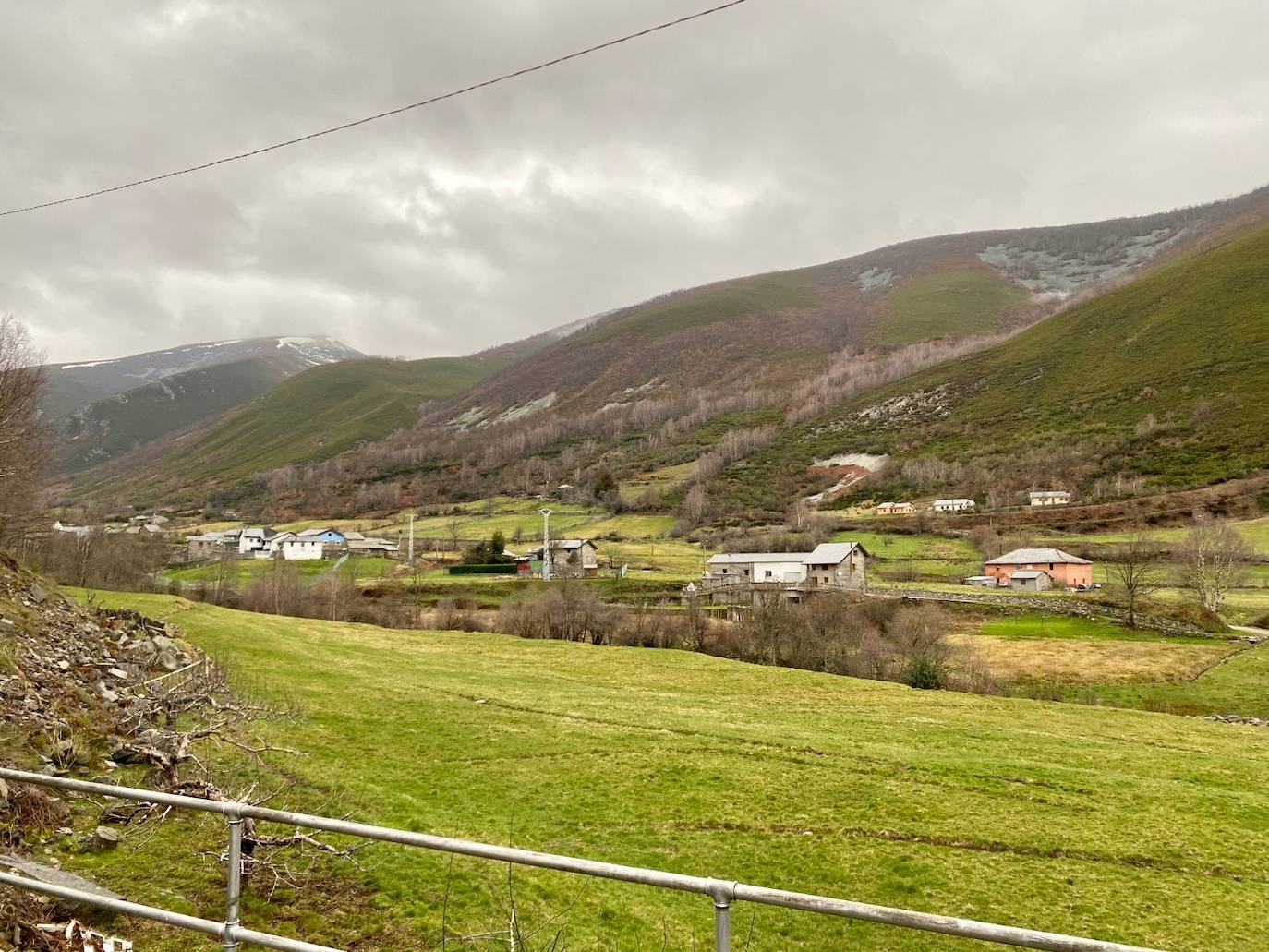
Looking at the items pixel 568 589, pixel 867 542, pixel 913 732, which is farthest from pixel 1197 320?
pixel 913 732

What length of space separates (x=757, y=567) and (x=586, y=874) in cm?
8708

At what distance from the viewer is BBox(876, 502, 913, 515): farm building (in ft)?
419

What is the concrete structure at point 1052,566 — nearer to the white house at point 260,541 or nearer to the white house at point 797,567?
the white house at point 797,567

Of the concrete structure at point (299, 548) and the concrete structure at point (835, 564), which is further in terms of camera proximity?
the concrete structure at point (299, 548)

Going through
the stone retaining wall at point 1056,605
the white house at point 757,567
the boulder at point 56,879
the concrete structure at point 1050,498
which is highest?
the concrete structure at point 1050,498

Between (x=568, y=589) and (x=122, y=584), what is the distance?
1667 inches

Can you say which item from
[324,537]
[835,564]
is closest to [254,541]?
[324,537]

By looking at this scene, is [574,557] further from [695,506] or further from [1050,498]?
[1050,498]

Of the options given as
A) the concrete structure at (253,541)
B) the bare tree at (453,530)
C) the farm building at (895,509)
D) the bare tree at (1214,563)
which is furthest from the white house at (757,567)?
the concrete structure at (253,541)

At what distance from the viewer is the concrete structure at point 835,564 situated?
82500 millimetres

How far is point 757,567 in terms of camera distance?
3497 inches

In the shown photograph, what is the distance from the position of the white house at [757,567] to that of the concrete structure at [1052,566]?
24.2 metres

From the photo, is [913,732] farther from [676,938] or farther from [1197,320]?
[1197,320]

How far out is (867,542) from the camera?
105 metres
